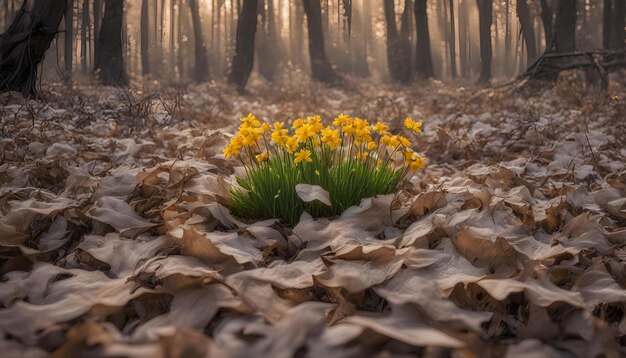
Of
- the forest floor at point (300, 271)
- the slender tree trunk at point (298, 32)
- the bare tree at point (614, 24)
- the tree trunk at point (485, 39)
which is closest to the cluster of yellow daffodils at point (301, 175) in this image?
the forest floor at point (300, 271)

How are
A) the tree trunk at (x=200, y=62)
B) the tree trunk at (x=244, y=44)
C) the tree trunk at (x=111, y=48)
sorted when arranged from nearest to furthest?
the tree trunk at (x=111, y=48) < the tree trunk at (x=244, y=44) < the tree trunk at (x=200, y=62)

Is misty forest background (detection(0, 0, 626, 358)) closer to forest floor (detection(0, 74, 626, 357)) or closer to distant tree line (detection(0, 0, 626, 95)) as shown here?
forest floor (detection(0, 74, 626, 357))

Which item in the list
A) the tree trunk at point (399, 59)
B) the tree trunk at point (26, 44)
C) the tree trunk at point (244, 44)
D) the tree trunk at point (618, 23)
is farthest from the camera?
the tree trunk at point (399, 59)

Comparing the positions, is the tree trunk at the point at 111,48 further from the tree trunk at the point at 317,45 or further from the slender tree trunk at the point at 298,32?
the slender tree trunk at the point at 298,32

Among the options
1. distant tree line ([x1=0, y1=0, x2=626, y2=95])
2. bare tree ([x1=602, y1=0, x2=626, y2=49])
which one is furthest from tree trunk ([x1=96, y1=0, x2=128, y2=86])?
bare tree ([x1=602, y1=0, x2=626, y2=49])

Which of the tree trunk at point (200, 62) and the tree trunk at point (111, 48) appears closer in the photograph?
the tree trunk at point (111, 48)

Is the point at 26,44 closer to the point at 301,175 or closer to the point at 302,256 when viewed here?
the point at 301,175

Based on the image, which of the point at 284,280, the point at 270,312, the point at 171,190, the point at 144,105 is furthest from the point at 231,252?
the point at 144,105
